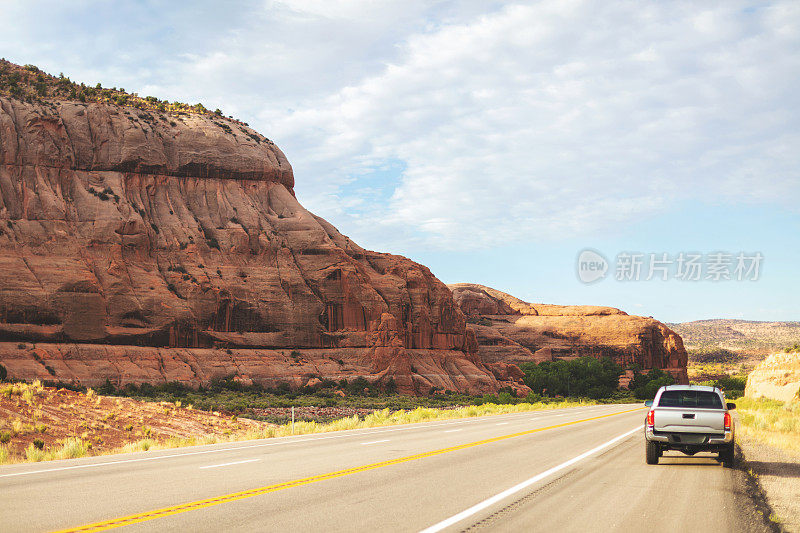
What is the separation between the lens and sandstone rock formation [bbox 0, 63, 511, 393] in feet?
226

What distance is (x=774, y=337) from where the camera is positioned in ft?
640

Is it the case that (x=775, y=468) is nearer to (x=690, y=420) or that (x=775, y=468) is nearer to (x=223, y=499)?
(x=690, y=420)

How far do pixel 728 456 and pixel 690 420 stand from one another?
105 centimetres

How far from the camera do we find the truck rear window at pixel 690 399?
14578mm

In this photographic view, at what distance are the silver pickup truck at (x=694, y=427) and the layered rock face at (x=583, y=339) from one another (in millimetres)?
107653

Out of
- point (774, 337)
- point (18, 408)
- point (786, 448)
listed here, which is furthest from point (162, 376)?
point (774, 337)

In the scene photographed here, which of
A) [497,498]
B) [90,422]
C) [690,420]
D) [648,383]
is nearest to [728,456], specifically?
Answer: [690,420]

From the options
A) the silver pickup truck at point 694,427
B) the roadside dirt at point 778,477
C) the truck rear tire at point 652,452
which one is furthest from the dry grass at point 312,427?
the roadside dirt at point 778,477

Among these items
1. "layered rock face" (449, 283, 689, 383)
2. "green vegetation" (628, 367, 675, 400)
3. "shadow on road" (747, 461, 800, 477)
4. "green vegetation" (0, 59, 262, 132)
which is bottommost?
"green vegetation" (628, 367, 675, 400)

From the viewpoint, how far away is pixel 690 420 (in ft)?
46.2

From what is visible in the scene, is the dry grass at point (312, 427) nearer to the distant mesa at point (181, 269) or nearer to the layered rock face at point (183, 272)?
the layered rock face at point (183, 272)

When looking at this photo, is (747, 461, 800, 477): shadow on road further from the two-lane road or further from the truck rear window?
the truck rear window

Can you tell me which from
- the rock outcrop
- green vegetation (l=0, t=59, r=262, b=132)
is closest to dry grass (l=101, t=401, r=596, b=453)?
the rock outcrop

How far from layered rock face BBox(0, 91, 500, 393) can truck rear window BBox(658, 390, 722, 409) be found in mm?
57631
